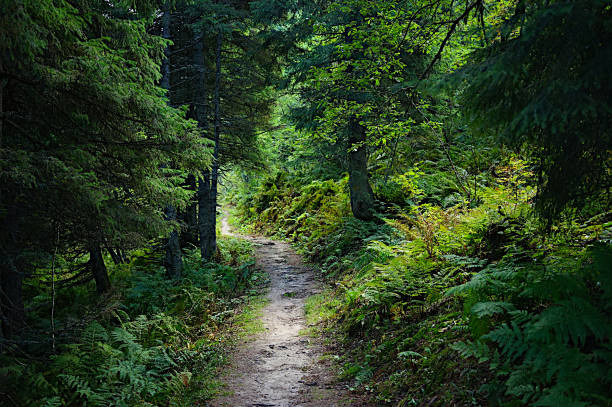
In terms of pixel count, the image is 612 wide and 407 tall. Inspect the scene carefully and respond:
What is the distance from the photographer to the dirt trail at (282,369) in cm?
514

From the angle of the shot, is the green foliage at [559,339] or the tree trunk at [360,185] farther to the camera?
the tree trunk at [360,185]

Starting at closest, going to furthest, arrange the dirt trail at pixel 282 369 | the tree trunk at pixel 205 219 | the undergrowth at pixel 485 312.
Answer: the undergrowth at pixel 485 312
the dirt trail at pixel 282 369
the tree trunk at pixel 205 219

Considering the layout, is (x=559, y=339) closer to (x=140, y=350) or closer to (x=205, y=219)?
(x=140, y=350)

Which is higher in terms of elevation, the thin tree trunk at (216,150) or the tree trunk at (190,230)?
the thin tree trunk at (216,150)

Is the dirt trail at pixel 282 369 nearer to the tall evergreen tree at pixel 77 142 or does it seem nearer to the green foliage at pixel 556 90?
the tall evergreen tree at pixel 77 142

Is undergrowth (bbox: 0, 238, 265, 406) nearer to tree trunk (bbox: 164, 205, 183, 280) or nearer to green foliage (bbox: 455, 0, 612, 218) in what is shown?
tree trunk (bbox: 164, 205, 183, 280)

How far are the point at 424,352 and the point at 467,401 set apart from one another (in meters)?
1.23

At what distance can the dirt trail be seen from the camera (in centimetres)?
514

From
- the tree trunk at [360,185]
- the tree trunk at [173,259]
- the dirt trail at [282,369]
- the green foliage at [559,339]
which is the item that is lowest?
the dirt trail at [282,369]

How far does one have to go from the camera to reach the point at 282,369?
6.16m

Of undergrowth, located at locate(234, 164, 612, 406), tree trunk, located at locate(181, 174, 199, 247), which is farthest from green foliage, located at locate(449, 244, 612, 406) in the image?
tree trunk, located at locate(181, 174, 199, 247)

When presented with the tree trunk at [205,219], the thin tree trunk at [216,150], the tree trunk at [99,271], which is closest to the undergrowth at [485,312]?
the tree trunk at [99,271]

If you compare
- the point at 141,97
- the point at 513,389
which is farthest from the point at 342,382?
the point at 141,97

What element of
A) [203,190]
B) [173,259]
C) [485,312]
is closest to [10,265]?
[173,259]
